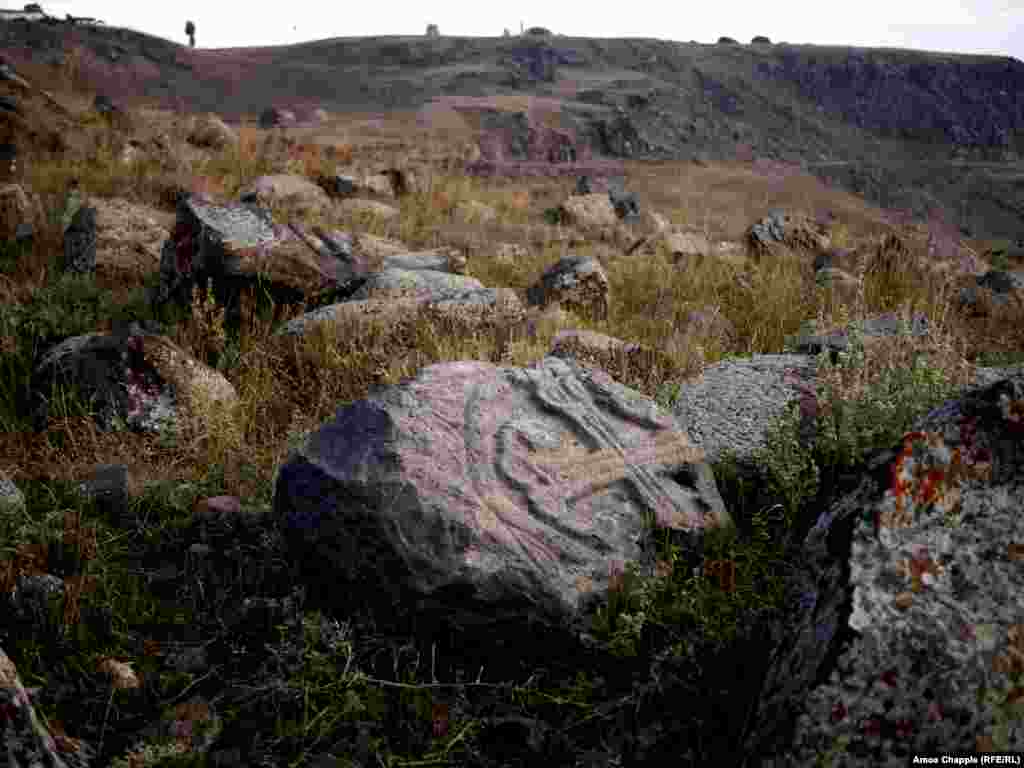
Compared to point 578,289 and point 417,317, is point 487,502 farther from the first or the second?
point 578,289

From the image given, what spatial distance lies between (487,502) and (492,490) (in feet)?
0.16

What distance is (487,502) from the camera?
2.37 metres

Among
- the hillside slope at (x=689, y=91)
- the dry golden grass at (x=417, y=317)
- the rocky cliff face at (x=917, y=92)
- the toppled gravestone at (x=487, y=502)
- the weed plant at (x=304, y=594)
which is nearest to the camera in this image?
the weed plant at (x=304, y=594)

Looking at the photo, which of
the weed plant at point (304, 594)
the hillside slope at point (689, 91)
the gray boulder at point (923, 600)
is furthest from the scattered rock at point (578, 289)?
the hillside slope at point (689, 91)

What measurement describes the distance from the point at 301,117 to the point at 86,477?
28.6 m

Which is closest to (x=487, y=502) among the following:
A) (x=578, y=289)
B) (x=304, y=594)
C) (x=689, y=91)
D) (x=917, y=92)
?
(x=304, y=594)

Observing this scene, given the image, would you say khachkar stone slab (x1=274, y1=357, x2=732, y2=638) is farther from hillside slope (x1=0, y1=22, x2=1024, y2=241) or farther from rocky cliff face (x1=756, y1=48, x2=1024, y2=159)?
rocky cliff face (x1=756, y1=48, x2=1024, y2=159)

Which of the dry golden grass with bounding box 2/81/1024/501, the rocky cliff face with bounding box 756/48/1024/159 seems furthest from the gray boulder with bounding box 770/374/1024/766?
the rocky cliff face with bounding box 756/48/1024/159

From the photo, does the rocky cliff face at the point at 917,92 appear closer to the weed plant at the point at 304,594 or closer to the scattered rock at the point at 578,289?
the scattered rock at the point at 578,289

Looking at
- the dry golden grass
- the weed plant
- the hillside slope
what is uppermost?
the hillside slope

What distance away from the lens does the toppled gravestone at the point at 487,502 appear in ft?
7.30

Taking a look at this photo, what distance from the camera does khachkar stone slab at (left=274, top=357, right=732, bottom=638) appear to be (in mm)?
2236

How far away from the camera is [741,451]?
307cm

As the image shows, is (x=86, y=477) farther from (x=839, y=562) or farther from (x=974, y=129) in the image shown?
(x=974, y=129)
